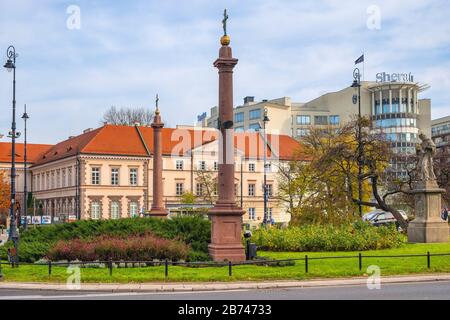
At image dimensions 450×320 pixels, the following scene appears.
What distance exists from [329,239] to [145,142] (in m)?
59.2

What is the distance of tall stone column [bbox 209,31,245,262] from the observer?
73.8ft

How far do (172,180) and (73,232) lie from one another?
59.2 meters

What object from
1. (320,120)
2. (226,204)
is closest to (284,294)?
(226,204)

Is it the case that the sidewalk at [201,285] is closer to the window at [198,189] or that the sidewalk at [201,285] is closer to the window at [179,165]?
the window at [198,189]

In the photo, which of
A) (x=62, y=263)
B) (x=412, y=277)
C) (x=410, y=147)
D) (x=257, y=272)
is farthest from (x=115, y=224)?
(x=410, y=147)

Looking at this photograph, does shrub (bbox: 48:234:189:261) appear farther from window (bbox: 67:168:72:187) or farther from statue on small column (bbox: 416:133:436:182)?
window (bbox: 67:168:72:187)

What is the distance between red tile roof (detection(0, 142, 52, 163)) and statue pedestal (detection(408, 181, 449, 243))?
79.9 m

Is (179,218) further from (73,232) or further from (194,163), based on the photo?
(194,163)

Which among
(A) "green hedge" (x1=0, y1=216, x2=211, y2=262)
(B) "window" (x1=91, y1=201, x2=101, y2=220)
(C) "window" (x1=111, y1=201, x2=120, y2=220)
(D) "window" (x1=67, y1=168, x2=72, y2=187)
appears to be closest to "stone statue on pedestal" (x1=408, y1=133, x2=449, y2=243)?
(A) "green hedge" (x1=0, y1=216, x2=211, y2=262)

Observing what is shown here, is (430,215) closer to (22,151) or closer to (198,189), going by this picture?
(198,189)

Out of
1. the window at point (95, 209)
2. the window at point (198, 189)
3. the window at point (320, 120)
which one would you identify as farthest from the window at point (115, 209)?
the window at point (320, 120)

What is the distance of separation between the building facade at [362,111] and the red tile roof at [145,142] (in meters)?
11.9

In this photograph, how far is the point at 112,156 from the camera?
81.7 m

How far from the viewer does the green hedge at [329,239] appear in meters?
27.8
